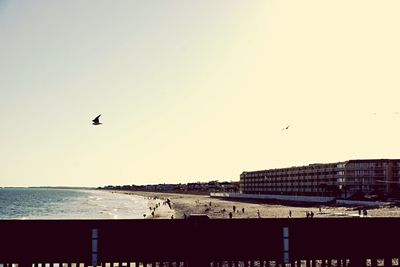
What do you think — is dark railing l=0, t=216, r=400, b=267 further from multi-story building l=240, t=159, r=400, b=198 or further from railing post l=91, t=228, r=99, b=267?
multi-story building l=240, t=159, r=400, b=198

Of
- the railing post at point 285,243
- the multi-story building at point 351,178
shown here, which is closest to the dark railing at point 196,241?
the railing post at point 285,243

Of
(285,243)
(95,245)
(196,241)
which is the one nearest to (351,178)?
(285,243)

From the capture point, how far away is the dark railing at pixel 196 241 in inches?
280

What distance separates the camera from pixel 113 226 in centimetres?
721

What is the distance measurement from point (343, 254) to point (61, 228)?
422 centimetres

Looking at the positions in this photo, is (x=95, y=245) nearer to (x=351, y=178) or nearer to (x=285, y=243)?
(x=285, y=243)

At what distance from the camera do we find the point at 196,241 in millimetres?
7363

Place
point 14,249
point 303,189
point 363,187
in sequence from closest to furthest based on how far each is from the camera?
point 14,249, point 363,187, point 303,189

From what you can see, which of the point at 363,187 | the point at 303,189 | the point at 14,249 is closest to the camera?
the point at 14,249

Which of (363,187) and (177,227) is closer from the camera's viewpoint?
(177,227)

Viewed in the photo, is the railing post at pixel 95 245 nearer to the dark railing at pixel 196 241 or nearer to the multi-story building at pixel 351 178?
the dark railing at pixel 196 241

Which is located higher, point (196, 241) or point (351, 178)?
point (196, 241)

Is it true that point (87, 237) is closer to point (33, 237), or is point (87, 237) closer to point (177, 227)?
point (33, 237)

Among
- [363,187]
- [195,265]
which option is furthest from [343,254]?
[363,187]
